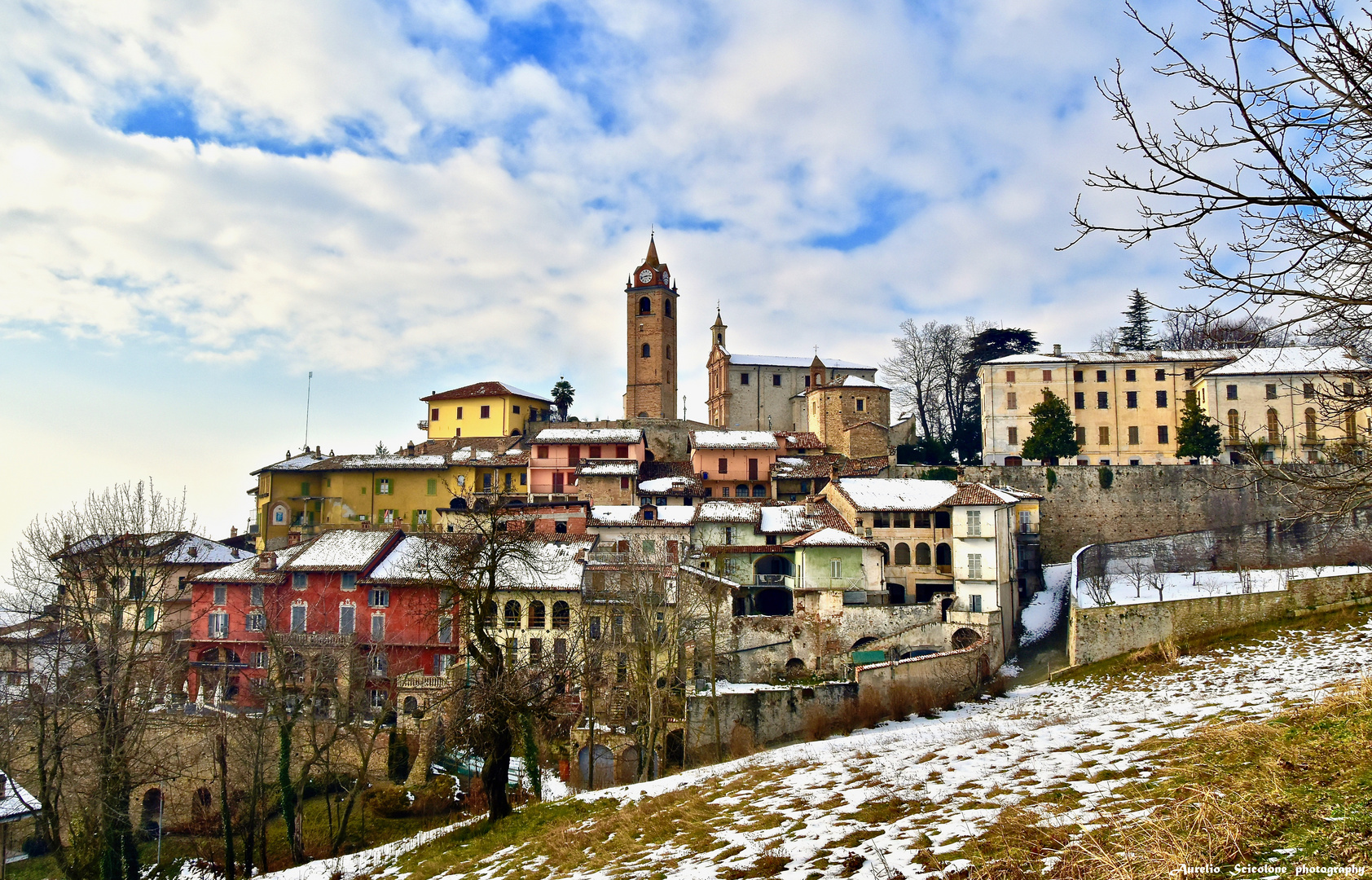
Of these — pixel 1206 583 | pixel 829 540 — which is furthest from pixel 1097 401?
pixel 829 540

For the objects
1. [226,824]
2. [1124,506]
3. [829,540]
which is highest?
[1124,506]

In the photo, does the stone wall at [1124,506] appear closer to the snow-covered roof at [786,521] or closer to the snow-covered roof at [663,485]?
the snow-covered roof at [786,521]

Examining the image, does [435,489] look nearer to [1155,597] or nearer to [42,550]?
[42,550]

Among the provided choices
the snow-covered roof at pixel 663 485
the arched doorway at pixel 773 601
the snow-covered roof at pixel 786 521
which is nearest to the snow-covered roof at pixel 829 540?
the snow-covered roof at pixel 786 521

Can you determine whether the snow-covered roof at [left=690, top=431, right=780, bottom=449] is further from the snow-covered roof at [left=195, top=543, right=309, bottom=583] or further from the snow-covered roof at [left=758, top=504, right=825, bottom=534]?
the snow-covered roof at [left=195, top=543, right=309, bottom=583]

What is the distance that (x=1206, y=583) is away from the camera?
35.1 meters

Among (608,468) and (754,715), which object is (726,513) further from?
(754,715)

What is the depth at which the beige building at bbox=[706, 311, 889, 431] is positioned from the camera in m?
71.7


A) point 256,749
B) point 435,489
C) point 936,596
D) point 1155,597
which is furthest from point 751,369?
point 256,749

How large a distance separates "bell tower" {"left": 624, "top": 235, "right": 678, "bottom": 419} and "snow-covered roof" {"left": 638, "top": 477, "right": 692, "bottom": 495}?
19.6 meters

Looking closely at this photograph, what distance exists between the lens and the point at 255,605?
38.2 meters

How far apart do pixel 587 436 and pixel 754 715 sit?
3014 cm

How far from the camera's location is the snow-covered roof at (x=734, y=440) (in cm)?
5506

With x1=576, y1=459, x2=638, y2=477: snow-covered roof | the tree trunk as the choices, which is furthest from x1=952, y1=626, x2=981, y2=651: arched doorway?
the tree trunk
